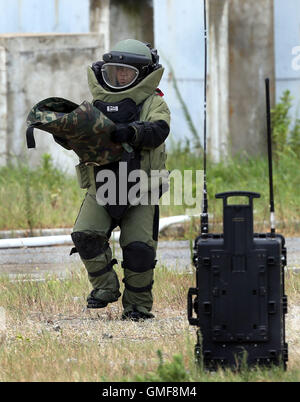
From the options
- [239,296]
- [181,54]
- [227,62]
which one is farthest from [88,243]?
[181,54]

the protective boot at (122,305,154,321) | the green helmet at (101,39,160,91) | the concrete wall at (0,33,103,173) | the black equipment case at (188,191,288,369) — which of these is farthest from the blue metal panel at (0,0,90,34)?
the black equipment case at (188,191,288,369)

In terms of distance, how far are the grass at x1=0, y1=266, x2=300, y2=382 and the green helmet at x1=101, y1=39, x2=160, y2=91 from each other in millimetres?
1436

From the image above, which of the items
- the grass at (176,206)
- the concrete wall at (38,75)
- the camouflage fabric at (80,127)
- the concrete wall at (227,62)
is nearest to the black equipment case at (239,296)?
the camouflage fabric at (80,127)

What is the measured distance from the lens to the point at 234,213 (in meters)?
4.70

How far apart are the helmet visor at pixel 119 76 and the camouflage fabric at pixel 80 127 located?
32 centimetres

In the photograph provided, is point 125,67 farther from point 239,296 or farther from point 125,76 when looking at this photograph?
point 239,296

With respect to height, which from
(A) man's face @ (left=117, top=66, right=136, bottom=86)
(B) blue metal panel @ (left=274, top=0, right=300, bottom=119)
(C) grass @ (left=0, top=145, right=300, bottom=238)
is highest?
(B) blue metal panel @ (left=274, top=0, right=300, bottom=119)

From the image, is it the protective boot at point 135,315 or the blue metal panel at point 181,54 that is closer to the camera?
the protective boot at point 135,315

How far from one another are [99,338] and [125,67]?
65.0 inches

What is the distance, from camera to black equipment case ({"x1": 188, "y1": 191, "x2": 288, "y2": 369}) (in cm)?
468

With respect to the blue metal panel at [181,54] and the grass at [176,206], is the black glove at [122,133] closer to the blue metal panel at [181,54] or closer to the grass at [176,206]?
the grass at [176,206]

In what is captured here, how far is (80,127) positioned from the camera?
581 cm

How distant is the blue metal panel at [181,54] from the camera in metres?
14.9

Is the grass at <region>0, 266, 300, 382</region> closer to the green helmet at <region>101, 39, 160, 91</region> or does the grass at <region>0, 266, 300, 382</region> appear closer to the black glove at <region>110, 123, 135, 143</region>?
the black glove at <region>110, 123, 135, 143</region>
